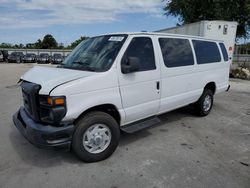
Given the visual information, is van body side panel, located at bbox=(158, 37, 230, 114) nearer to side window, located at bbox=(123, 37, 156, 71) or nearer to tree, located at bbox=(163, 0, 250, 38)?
side window, located at bbox=(123, 37, 156, 71)

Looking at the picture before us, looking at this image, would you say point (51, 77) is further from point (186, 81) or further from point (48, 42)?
point (48, 42)

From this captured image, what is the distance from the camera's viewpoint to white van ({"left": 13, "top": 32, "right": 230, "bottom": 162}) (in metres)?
3.14

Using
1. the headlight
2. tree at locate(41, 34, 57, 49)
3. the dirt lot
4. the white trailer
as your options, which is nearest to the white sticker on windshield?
the headlight

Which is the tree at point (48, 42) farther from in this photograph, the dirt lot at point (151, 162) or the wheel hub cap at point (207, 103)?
the wheel hub cap at point (207, 103)

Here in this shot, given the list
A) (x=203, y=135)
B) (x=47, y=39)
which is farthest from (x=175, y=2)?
(x=47, y=39)

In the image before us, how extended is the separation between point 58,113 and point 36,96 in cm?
46

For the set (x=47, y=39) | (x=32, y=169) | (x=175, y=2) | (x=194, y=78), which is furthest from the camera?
(x=47, y=39)

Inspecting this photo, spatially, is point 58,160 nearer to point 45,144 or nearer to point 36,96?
point 45,144

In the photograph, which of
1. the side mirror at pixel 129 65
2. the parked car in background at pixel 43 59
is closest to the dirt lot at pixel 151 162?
the side mirror at pixel 129 65

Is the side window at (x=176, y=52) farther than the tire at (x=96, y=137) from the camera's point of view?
Yes

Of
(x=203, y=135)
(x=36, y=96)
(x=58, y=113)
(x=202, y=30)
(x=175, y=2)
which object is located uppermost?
(x=175, y=2)

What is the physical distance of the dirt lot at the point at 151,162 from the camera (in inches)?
121

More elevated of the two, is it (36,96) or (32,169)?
(36,96)

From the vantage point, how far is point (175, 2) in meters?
21.6
